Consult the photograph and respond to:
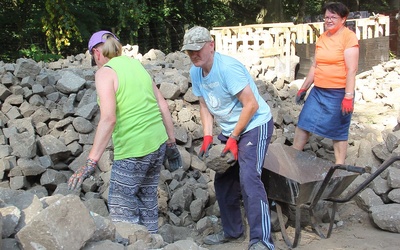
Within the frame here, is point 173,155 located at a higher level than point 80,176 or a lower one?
lower

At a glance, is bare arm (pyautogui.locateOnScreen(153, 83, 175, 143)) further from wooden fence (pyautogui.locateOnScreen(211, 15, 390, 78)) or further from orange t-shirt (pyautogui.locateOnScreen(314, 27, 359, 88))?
wooden fence (pyautogui.locateOnScreen(211, 15, 390, 78))

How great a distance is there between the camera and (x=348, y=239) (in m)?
4.22

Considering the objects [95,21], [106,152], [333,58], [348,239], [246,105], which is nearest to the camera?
[246,105]

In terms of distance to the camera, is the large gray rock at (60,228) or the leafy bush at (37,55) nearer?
the large gray rock at (60,228)

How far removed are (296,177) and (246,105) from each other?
Result: 1.06 metres

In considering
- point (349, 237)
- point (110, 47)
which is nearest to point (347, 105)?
point (349, 237)

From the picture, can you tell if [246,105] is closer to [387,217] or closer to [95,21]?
[387,217]

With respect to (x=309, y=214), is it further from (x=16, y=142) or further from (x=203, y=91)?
(x=16, y=142)

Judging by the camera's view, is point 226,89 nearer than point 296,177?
Yes

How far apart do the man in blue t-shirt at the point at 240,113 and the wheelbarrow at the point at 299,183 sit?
13.6 inches

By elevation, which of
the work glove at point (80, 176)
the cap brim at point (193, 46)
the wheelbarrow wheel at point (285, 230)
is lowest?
the wheelbarrow wheel at point (285, 230)

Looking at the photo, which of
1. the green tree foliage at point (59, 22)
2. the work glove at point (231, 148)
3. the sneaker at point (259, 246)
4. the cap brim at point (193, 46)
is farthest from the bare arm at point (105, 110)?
the green tree foliage at point (59, 22)

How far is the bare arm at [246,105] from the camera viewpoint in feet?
11.2

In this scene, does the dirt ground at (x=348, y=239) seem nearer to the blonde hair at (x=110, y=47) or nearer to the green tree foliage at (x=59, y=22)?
the blonde hair at (x=110, y=47)
